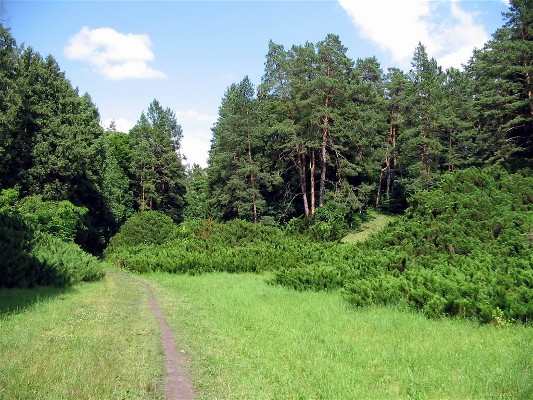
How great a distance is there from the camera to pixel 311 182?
48.5 metres

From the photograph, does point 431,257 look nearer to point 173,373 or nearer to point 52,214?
point 173,373

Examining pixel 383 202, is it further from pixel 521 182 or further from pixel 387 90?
pixel 521 182

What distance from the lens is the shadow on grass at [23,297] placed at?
13155mm

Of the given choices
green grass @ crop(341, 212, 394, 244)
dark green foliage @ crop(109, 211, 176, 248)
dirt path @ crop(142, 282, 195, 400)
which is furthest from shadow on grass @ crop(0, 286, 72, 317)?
green grass @ crop(341, 212, 394, 244)

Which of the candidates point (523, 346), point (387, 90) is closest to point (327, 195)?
point (387, 90)

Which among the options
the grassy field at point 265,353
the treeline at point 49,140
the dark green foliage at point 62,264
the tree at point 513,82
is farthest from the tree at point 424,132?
the grassy field at point 265,353

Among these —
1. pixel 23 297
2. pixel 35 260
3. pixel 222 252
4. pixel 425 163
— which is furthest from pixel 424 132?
pixel 23 297

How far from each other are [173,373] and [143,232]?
36.6m

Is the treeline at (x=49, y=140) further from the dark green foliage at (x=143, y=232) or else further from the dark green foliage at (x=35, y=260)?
the dark green foliage at (x=35, y=260)

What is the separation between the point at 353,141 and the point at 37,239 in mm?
34338

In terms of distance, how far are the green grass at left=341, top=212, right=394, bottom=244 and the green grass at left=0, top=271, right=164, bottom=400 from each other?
30.9 metres

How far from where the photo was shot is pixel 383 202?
5566 cm

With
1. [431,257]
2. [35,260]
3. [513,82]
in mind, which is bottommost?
[35,260]

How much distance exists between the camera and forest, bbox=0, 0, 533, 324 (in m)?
17.8
